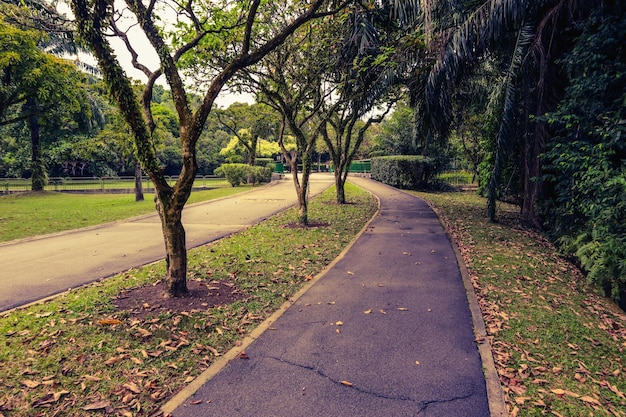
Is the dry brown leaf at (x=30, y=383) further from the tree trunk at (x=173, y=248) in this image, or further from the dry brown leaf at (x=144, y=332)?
the tree trunk at (x=173, y=248)

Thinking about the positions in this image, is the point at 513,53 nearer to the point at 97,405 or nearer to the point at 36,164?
the point at 97,405

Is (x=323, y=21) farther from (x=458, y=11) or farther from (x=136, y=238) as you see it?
(x=136, y=238)

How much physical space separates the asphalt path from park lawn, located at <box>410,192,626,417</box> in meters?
0.36

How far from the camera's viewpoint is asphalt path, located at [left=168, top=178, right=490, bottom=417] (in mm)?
3082

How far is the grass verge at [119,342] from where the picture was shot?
3141 mm

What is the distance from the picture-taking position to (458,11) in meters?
10.1

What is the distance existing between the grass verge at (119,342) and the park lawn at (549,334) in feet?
9.68

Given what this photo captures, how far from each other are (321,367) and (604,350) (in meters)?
3.21

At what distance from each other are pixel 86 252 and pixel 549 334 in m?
9.07

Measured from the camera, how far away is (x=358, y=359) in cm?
380

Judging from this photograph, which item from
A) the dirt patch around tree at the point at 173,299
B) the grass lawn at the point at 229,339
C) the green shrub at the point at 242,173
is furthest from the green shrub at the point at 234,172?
the dirt patch around tree at the point at 173,299

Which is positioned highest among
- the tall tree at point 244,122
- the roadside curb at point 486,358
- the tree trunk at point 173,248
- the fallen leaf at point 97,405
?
the tall tree at point 244,122

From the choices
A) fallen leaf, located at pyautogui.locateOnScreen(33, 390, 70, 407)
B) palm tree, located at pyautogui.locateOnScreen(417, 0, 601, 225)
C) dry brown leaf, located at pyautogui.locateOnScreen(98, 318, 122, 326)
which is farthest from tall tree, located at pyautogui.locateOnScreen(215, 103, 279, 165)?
fallen leaf, located at pyautogui.locateOnScreen(33, 390, 70, 407)

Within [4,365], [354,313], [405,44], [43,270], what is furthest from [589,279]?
[43,270]
